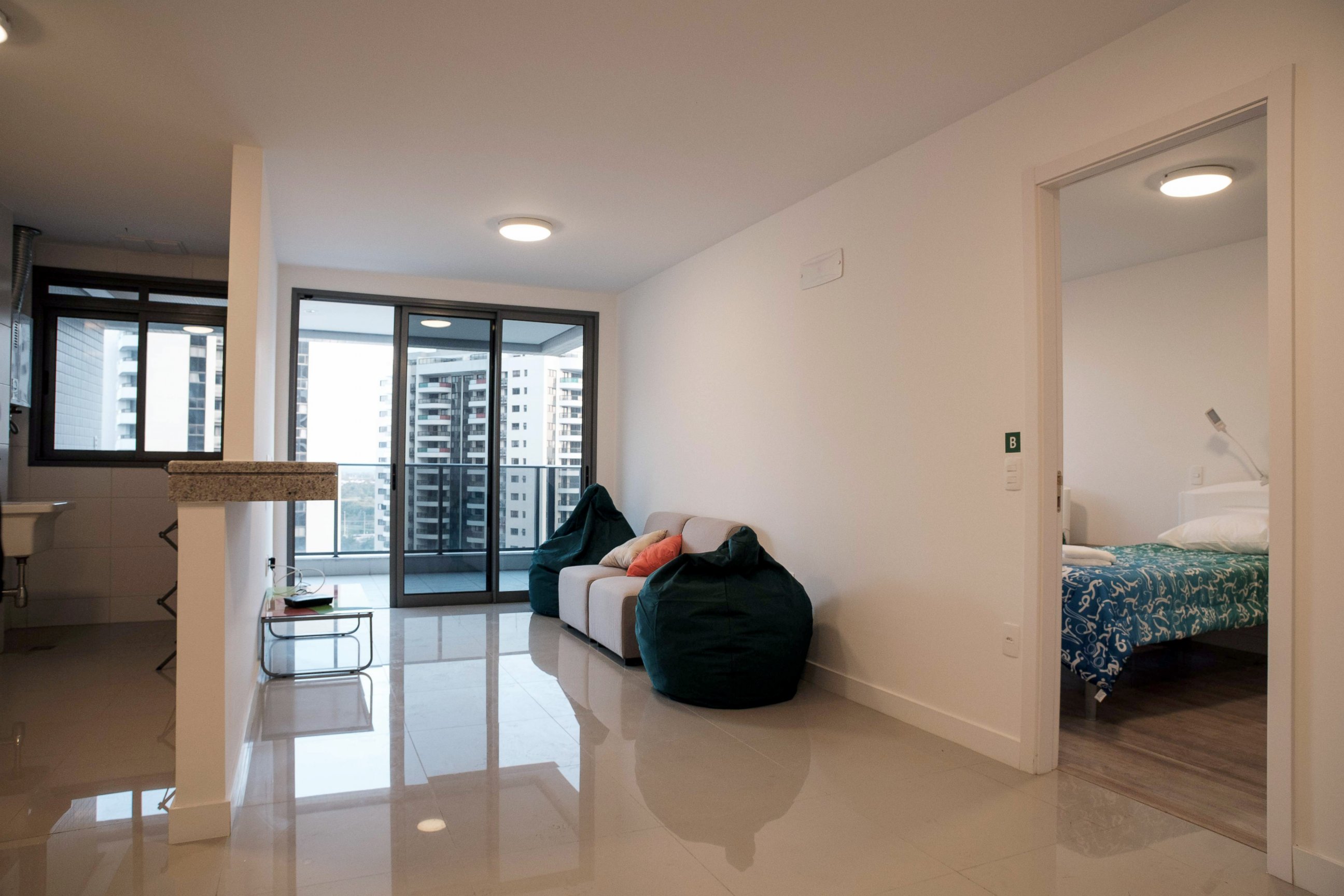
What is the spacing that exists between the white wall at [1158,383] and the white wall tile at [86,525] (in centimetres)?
701

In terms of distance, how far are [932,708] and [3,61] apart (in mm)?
4339

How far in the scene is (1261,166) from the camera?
3928mm

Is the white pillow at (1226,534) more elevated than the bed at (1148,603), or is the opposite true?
the white pillow at (1226,534)

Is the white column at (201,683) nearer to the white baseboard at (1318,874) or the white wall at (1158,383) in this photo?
the white baseboard at (1318,874)

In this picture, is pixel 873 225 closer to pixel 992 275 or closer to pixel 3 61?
pixel 992 275

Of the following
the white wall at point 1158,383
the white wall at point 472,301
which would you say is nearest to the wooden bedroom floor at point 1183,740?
the white wall at point 1158,383

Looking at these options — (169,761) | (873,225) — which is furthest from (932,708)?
(169,761)

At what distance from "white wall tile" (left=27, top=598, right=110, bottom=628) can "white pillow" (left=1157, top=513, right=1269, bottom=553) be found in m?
7.16

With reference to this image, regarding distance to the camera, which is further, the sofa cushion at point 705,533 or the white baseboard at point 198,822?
the sofa cushion at point 705,533

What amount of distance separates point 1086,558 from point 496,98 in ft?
11.8

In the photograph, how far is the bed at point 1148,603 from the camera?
12.0 ft

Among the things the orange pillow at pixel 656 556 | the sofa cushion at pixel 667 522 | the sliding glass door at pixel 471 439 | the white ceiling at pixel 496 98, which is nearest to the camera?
the white ceiling at pixel 496 98

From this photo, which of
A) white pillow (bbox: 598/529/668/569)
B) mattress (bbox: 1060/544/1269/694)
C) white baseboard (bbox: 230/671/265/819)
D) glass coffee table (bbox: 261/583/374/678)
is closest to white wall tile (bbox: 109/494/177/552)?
glass coffee table (bbox: 261/583/374/678)

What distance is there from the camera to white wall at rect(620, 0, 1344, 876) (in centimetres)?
213
